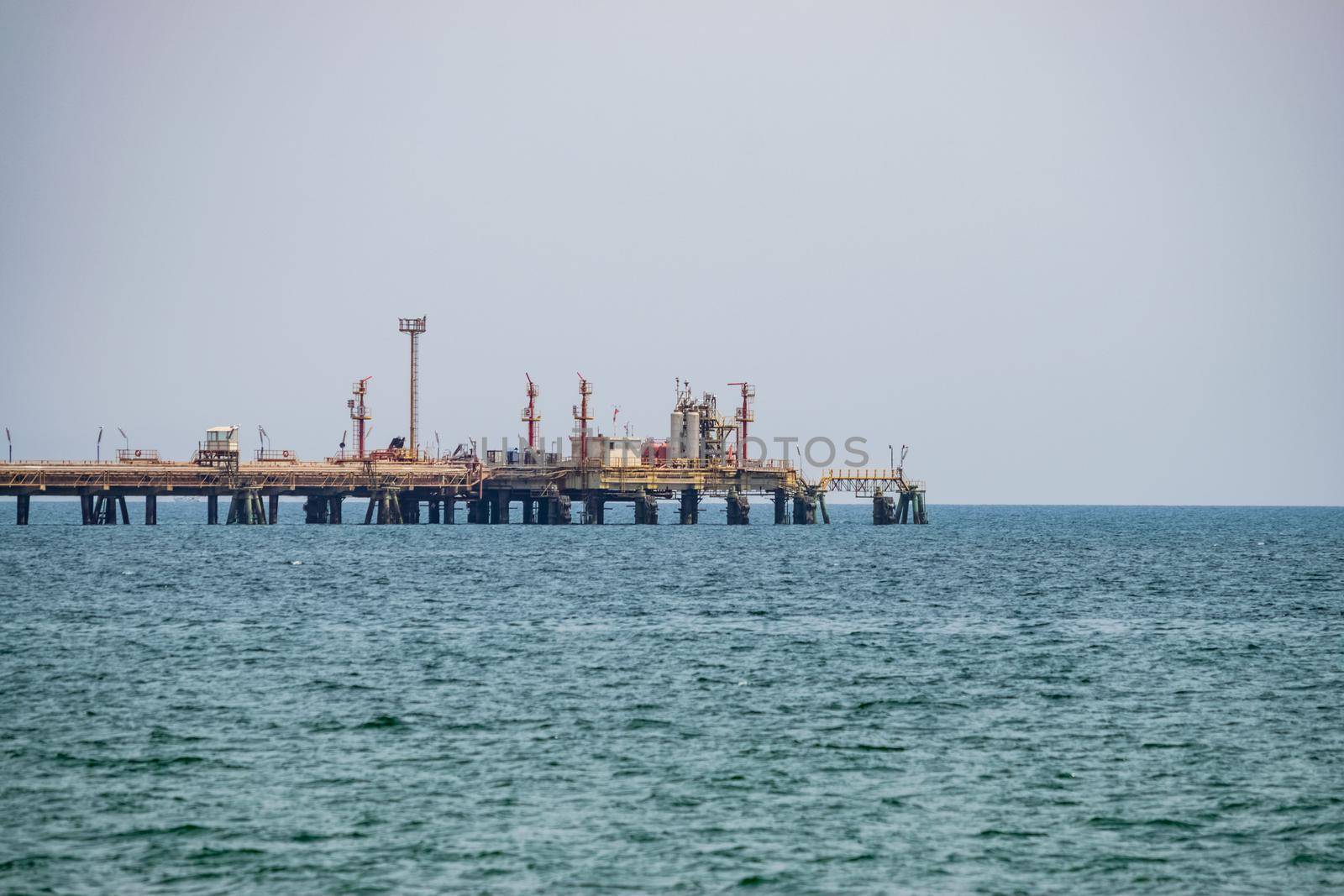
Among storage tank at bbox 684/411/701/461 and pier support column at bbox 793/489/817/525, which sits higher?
storage tank at bbox 684/411/701/461

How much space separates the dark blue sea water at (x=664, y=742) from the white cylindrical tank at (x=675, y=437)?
77.2 metres

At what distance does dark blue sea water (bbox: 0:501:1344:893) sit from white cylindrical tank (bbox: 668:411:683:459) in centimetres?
7717

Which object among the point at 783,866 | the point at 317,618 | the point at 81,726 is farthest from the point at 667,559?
the point at 783,866

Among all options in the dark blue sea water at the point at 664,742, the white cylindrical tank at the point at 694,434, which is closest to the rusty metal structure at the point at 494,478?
the white cylindrical tank at the point at 694,434

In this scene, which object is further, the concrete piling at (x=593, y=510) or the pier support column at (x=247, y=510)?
the concrete piling at (x=593, y=510)

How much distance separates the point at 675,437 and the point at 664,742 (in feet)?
382

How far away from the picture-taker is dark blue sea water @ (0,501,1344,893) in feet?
82.4

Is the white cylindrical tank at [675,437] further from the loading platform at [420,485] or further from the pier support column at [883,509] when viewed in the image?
the pier support column at [883,509]

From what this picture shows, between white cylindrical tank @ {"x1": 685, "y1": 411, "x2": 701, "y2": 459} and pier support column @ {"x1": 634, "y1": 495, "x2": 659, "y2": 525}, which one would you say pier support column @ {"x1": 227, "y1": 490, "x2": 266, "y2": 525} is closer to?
pier support column @ {"x1": 634, "y1": 495, "x2": 659, "y2": 525}

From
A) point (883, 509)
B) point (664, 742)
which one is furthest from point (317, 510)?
point (664, 742)

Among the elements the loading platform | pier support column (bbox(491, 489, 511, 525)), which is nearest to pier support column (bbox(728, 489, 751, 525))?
the loading platform

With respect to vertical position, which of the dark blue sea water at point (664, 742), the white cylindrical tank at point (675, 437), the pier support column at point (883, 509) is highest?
the white cylindrical tank at point (675, 437)

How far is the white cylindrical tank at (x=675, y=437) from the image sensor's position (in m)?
150

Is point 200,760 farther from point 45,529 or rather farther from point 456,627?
point 45,529
